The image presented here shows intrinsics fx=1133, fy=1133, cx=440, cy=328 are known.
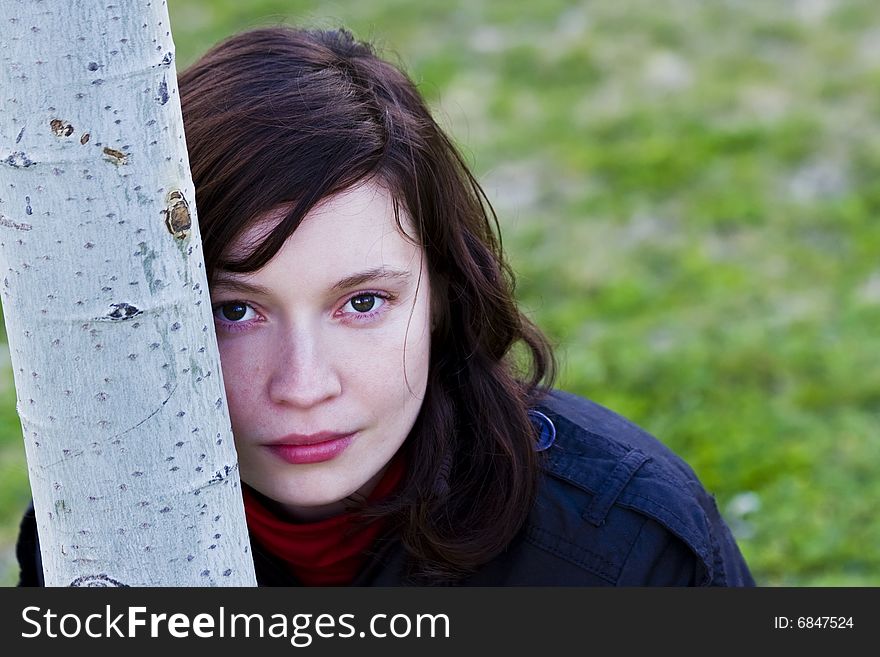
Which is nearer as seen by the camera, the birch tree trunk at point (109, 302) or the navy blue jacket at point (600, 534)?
the birch tree trunk at point (109, 302)

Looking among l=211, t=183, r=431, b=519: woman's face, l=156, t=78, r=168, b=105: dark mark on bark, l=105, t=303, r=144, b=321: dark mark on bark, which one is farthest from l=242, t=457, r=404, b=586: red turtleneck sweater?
l=156, t=78, r=168, b=105: dark mark on bark

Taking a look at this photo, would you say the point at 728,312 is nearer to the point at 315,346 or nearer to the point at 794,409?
the point at 794,409

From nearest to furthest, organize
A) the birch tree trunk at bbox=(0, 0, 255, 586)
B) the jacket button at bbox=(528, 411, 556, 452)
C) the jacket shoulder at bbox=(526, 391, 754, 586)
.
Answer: the birch tree trunk at bbox=(0, 0, 255, 586), the jacket shoulder at bbox=(526, 391, 754, 586), the jacket button at bbox=(528, 411, 556, 452)

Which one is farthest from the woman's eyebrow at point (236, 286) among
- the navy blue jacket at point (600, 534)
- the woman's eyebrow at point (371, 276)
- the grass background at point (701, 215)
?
the grass background at point (701, 215)

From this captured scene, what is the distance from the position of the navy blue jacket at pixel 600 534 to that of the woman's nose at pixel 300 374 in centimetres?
49

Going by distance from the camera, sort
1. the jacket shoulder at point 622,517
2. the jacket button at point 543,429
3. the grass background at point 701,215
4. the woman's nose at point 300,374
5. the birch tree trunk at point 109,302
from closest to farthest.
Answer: the birch tree trunk at point 109,302 < the woman's nose at point 300,374 < the jacket shoulder at point 622,517 < the jacket button at point 543,429 < the grass background at point 701,215

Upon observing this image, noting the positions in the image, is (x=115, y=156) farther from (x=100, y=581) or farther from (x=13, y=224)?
(x=100, y=581)

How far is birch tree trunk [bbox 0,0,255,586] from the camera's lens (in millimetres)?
1228

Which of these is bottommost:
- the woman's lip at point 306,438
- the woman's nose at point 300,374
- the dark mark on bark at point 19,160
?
the woman's lip at point 306,438

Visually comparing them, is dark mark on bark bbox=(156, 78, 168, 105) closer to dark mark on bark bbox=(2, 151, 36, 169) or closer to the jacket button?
dark mark on bark bbox=(2, 151, 36, 169)

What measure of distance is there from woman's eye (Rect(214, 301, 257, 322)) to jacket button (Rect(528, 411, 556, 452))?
2.23 feet

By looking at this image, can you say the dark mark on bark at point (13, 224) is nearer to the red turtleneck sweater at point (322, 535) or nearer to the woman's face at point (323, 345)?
the woman's face at point (323, 345)

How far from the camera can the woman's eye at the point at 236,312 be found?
70.5 inches

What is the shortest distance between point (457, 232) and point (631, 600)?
2.39 feet
